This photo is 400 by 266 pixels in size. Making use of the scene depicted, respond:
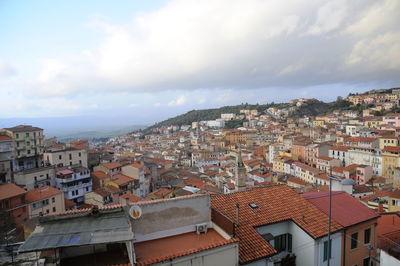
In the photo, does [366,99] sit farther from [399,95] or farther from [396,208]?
[396,208]

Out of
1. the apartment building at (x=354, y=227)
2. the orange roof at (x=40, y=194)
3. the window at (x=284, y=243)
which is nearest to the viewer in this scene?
the window at (x=284, y=243)

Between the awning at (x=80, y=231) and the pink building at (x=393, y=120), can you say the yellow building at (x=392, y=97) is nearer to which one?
the pink building at (x=393, y=120)

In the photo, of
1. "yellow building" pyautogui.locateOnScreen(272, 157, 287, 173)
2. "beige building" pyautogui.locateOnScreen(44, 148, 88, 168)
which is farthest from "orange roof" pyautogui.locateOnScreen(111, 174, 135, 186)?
"yellow building" pyautogui.locateOnScreen(272, 157, 287, 173)

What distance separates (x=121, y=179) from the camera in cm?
3441

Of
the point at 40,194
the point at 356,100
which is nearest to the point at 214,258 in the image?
the point at 40,194

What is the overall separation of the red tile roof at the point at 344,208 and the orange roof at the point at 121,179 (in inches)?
1014

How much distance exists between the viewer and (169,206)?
8.99m

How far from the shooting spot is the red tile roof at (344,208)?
1059 centimetres

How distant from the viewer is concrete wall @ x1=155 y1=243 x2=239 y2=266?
727 cm

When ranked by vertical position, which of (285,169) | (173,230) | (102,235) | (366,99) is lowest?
(285,169)

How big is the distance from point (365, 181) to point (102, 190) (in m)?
40.3

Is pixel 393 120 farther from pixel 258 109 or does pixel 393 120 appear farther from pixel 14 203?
pixel 258 109

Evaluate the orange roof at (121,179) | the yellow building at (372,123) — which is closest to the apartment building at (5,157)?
the orange roof at (121,179)

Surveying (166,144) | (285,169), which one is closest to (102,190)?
(285,169)
